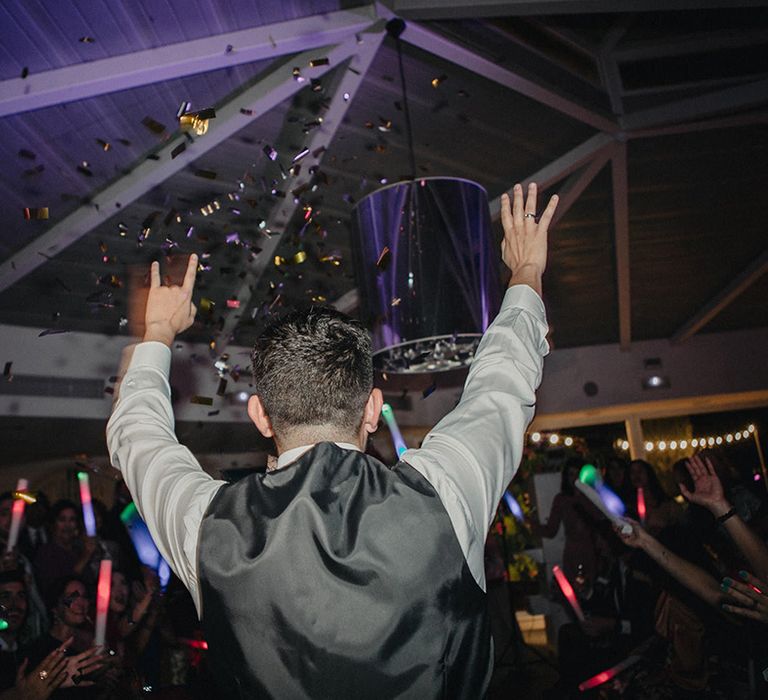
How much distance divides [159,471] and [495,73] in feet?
12.1

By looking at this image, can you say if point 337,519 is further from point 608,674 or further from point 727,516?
point 608,674

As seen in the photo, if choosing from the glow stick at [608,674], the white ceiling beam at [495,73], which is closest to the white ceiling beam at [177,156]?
the white ceiling beam at [495,73]

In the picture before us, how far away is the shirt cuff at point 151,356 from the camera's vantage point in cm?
134

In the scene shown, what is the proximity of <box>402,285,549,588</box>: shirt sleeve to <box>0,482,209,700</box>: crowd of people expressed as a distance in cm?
205

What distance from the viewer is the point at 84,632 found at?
12.0 feet

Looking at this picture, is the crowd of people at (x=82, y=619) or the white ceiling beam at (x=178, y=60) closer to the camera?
the crowd of people at (x=82, y=619)

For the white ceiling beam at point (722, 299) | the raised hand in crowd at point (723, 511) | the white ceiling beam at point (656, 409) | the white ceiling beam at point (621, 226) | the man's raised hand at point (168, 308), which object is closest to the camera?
the man's raised hand at point (168, 308)

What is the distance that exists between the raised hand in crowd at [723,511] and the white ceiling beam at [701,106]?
3115 millimetres

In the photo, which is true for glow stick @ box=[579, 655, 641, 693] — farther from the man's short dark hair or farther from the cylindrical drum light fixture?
the man's short dark hair

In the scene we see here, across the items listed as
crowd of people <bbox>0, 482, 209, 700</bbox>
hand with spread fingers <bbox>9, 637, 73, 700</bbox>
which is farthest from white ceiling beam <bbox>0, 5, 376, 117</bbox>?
hand with spread fingers <bbox>9, 637, 73, 700</bbox>

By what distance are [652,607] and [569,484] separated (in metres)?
2.84

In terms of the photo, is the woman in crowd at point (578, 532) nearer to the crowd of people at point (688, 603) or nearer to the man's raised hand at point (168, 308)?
the crowd of people at point (688, 603)

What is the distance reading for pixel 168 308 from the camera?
144 cm

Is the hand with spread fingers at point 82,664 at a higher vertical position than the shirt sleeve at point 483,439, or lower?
lower
